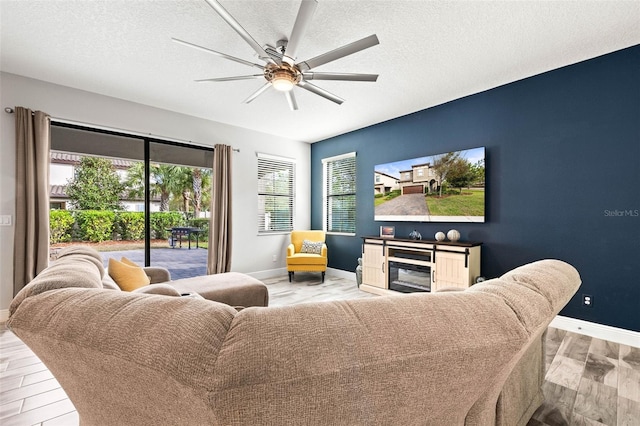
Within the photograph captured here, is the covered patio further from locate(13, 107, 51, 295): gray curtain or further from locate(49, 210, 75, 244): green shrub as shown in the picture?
locate(13, 107, 51, 295): gray curtain

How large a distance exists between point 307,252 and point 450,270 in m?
2.55

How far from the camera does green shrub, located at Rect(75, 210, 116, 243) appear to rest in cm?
373

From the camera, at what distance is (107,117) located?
373 cm

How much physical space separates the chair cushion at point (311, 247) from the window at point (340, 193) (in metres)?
0.59

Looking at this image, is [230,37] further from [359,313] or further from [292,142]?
[292,142]

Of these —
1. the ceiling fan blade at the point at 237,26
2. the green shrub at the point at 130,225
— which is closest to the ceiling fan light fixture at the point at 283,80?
the ceiling fan blade at the point at 237,26

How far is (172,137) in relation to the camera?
14.1 feet

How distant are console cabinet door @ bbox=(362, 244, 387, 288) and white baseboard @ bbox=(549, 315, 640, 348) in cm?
203

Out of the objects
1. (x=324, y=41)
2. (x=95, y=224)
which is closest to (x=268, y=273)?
(x=95, y=224)

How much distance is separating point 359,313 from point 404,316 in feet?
0.34

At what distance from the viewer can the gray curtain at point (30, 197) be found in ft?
10.2

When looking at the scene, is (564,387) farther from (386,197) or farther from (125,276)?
(125,276)

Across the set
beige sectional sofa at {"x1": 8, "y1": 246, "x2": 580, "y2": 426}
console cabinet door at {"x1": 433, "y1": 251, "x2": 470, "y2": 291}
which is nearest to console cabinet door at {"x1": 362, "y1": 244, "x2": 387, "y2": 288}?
console cabinet door at {"x1": 433, "y1": 251, "x2": 470, "y2": 291}

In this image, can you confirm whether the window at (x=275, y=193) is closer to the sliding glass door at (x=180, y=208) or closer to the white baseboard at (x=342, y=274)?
the sliding glass door at (x=180, y=208)
